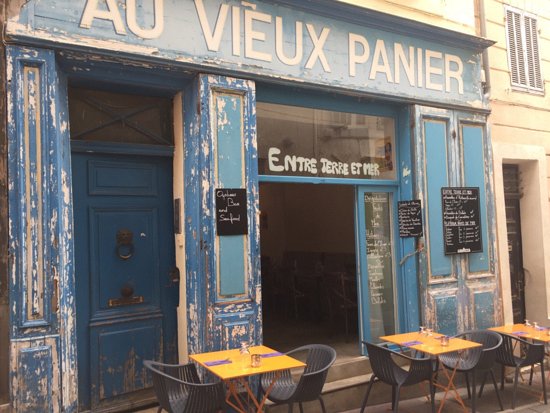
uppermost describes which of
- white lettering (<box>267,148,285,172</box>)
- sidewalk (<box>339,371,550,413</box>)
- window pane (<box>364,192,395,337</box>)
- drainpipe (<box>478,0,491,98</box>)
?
drainpipe (<box>478,0,491,98</box>)

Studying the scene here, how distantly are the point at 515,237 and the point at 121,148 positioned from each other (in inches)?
227

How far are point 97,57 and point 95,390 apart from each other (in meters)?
2.87

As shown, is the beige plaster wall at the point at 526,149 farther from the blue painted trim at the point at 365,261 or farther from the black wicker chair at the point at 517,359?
the blue painted trim at the point at 365,261

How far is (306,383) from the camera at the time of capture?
4.00m

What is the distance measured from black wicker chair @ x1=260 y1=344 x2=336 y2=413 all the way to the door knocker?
1685 millimetres

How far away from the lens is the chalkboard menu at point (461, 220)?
20.0 feet

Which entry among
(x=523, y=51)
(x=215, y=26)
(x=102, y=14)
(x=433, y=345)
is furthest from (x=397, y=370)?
(x=523, y=51)

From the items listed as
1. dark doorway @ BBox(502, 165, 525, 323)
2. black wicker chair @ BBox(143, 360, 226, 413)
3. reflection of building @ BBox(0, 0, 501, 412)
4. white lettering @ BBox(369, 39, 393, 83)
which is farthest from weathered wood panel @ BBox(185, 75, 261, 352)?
dark doorway @ BBox(502, 165, 525, 323)

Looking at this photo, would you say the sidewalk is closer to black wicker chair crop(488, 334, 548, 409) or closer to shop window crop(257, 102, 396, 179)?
black wicker chair crop(488, 334, 548, 409)

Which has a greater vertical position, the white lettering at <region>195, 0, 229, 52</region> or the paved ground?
the white lettering at <region>195, 0, 229, 52</region>

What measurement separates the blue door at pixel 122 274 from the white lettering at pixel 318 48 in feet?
5.97

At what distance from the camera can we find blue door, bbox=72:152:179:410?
14.6ft

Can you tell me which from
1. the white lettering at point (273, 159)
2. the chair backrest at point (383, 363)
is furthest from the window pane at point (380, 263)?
the white lettering at point (273, 159)

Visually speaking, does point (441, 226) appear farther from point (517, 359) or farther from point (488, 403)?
point (488, 403)
